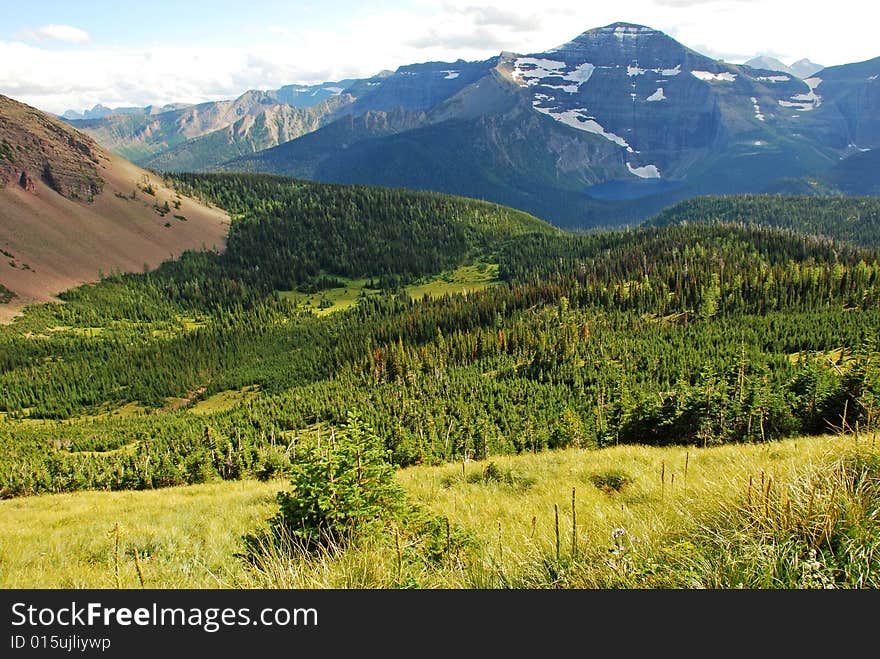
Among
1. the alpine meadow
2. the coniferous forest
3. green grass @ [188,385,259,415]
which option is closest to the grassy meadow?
the alpine meadow

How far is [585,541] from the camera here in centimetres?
856

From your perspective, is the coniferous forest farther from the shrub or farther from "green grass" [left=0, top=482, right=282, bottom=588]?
"green grass" [left=0, top=482, right=282, bottom=588]

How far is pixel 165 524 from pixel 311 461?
441 inches

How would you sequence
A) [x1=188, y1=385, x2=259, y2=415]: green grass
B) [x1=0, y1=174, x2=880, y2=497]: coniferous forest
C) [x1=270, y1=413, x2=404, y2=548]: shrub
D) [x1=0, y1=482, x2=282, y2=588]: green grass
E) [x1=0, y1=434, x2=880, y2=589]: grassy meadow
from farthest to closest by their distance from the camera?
[x1=188, y1=385, x2=259, y2=415]: green grass
[x1=0, y1=174, x2=880, y2=497]: coniferous forest
[x1=270, y1=413, x2=404, y2=548]: shrub
[x1=0, y1=482, x2=282, y2=588]: green grass
[x1=0, y1=434, x2=880, y2=589]: grassy meadow

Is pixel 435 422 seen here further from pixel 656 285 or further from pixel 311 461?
pixel 656 285

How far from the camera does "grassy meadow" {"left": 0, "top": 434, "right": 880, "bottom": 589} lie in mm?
6266

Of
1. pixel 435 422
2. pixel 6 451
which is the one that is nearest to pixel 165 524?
pixel 435 422

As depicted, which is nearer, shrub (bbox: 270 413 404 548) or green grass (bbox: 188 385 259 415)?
shrub (bbox: 270 413 404 548)

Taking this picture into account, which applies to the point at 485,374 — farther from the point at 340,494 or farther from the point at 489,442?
the point at 340,494

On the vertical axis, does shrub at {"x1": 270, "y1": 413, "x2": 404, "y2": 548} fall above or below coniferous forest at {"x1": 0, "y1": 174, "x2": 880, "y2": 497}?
above

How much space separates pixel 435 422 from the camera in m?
92.7

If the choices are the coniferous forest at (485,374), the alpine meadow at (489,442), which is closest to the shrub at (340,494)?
the alpine meadow at (489,442)

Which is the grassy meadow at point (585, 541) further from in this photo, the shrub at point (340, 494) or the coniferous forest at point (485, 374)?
the coniferous forest at point (485, 374)

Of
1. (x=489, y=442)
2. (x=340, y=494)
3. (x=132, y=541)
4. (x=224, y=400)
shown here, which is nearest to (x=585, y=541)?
(x=340, y=494)
